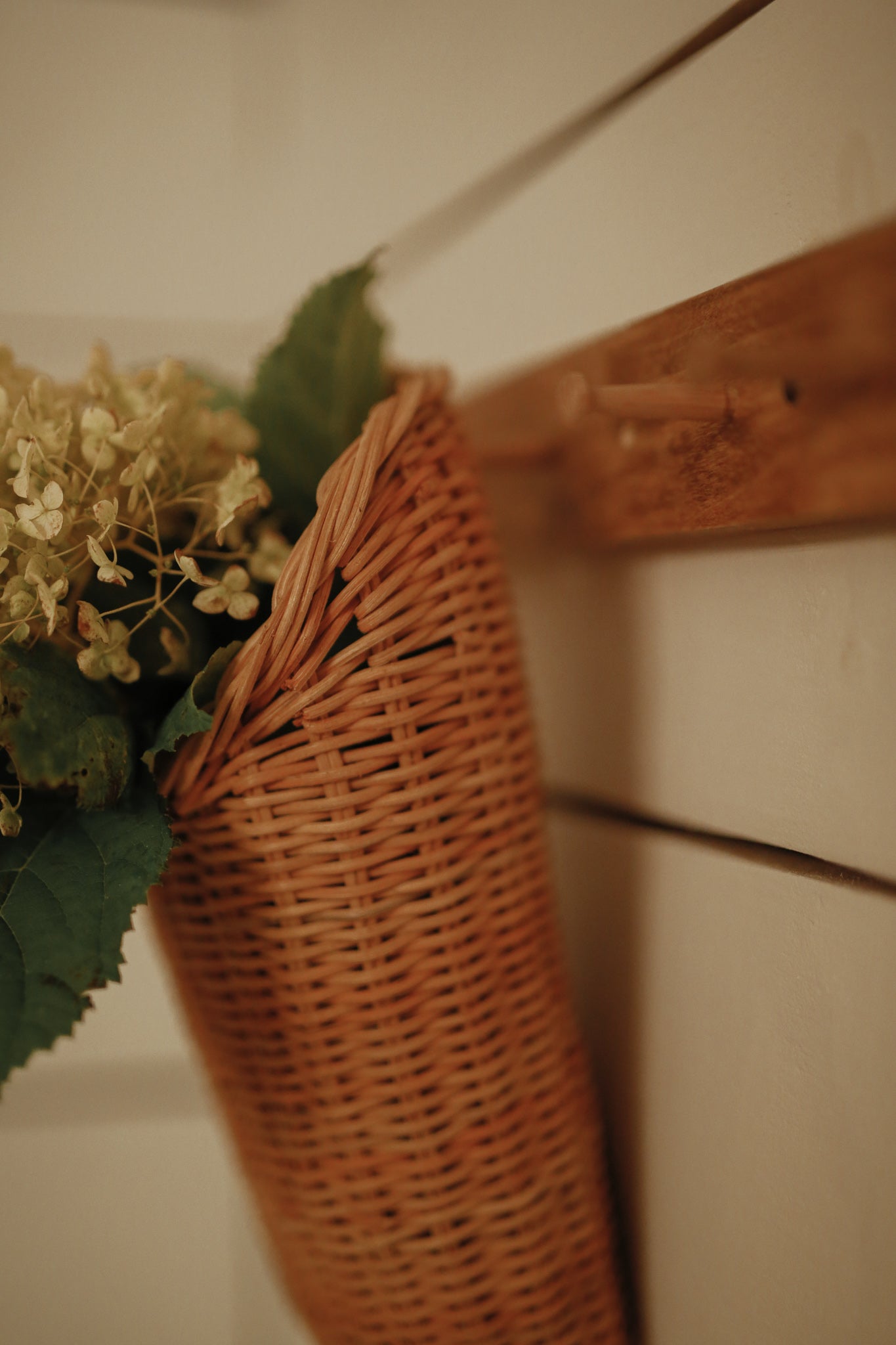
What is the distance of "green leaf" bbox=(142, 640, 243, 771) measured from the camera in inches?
13.2

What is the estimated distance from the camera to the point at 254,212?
82 centimetres

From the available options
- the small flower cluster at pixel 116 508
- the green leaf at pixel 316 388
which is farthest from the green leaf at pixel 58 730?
the green leaf at pixel 316 388

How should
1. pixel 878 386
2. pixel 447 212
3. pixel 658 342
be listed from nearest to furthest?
pixel 878 386 → pixel 658 342 → pixel 447 212

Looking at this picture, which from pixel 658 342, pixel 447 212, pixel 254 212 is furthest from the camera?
pixel 254 212

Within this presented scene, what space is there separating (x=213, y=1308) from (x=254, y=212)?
93cm

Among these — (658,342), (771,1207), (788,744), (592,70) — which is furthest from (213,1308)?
(592,70)

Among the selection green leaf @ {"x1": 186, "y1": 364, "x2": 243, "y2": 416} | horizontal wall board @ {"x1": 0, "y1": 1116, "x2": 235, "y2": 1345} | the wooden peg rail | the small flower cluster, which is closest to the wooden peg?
the wooden peg rail

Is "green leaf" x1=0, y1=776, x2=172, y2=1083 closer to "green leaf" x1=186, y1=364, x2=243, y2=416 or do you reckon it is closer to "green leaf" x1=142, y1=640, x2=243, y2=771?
"green leaf" x1=142, y1=640, x2=243, y2=771

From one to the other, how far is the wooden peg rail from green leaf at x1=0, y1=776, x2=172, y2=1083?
0.23 metres

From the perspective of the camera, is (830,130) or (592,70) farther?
(592,70)

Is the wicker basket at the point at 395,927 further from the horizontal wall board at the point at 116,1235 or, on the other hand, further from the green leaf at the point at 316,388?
the horizontal wall board at the point at 116,1235

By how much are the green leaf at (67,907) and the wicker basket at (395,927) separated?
0.03 meters

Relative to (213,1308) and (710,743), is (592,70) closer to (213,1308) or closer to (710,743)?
(710,743)

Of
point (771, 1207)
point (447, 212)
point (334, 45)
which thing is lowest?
point (771, 1207)
